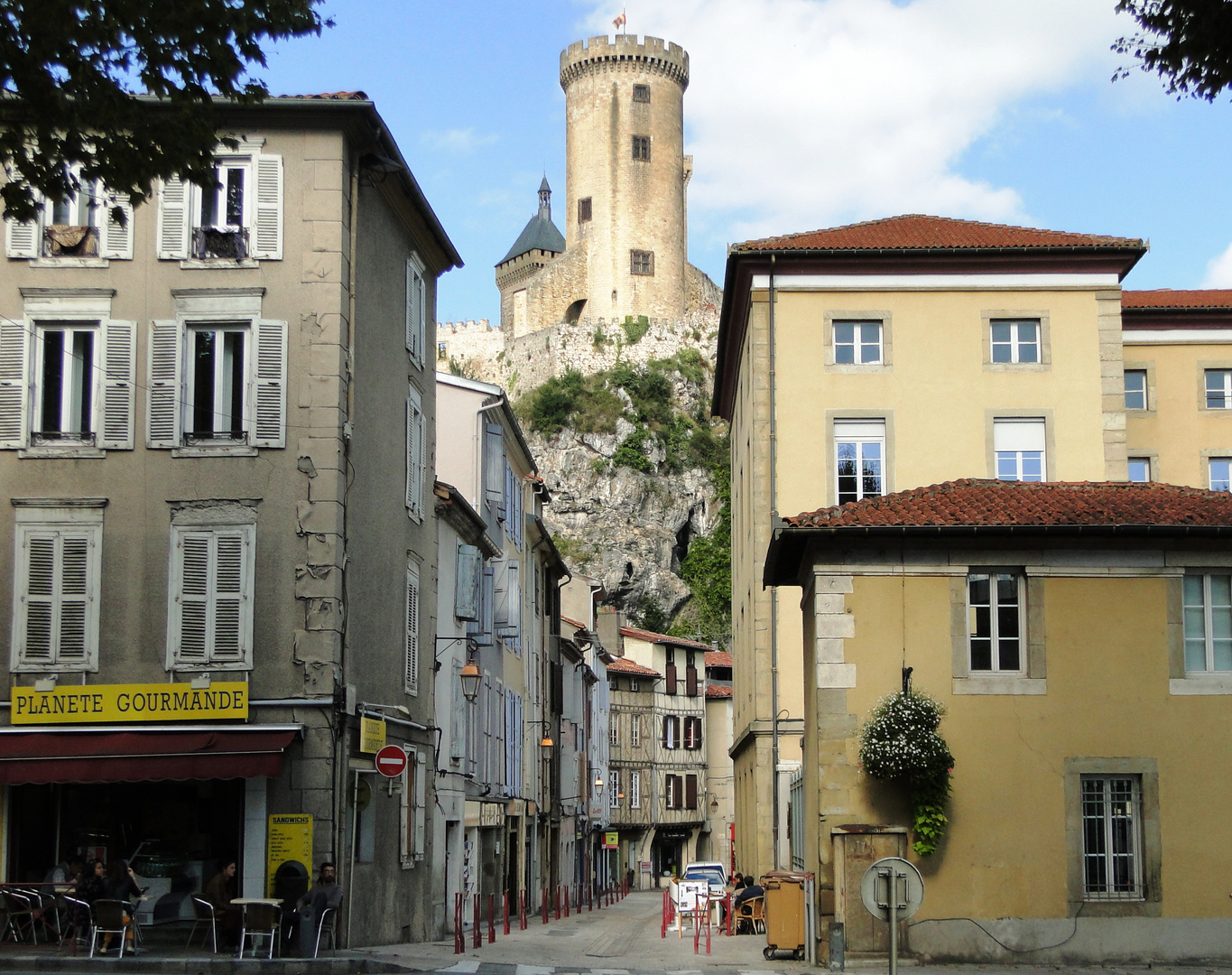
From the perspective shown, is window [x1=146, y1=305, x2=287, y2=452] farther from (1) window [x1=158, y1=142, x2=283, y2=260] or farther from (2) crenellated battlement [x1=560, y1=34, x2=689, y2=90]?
(2) crenellated battlement [x1=560, y1=34, x2=689, y2=90]

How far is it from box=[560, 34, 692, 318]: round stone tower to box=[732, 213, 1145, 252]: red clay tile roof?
Answer: 5816 cm

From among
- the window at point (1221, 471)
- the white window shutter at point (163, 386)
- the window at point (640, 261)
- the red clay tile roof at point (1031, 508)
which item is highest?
the window at point (640, 261)

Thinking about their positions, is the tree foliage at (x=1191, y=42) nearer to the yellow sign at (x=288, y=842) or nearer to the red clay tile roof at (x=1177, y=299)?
→ the yellow sign at (x=288, y=842)

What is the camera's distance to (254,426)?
18969 millimetres

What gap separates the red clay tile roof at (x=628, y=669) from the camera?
62938 mm

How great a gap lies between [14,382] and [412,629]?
7002 mm

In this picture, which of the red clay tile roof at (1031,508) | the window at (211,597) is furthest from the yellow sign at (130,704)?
the red clay tile roof at (1031,508)

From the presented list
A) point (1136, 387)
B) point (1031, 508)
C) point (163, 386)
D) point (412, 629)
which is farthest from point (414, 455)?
point (1136, 387)

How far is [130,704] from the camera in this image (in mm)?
18219

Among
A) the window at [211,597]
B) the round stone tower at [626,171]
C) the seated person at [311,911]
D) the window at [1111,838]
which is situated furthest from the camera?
the round stone tower at [626,171]

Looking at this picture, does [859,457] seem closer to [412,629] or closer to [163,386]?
[412,629]

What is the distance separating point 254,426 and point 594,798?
4060cm

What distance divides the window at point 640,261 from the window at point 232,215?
70781 millimetres

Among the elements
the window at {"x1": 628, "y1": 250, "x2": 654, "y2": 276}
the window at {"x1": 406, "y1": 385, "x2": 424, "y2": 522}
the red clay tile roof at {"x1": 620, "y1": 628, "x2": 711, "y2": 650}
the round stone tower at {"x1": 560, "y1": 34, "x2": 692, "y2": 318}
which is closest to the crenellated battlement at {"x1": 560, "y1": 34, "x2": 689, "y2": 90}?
the round stone tower at {"x1": 560, "y1": 34, "x2": 692, "y2": 318}
